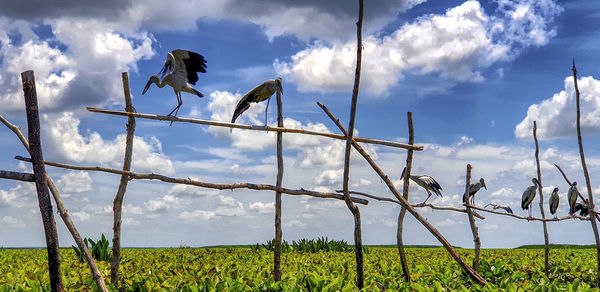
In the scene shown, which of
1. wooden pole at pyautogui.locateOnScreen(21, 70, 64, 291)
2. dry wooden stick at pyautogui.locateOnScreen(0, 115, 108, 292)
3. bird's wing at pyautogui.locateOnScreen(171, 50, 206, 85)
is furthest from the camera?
bird's wing at pyautogui.locateOnScreen(171, 50, 206, 85)

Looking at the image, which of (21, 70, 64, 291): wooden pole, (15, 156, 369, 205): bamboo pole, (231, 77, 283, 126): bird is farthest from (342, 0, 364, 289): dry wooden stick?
(21, 70, 64, 291): wooden pole

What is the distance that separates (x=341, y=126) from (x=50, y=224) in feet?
12.1

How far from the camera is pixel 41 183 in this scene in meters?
4.82

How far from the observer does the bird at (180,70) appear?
719 cm

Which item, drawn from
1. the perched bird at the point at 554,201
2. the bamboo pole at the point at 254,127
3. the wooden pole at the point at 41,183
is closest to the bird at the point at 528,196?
the perched bird at the point at 554,201

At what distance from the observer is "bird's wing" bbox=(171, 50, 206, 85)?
23.6ft

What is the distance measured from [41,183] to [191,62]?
3084 mm

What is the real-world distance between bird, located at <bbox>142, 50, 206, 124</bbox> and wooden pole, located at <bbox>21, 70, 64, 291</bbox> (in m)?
2.42

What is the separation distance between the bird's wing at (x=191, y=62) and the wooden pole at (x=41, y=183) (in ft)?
8.39

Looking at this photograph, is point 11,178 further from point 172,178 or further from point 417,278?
point 417,278

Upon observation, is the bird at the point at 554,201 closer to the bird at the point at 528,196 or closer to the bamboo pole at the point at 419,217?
the bird at the point at 528,196

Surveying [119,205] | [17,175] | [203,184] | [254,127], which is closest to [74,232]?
[17,175]

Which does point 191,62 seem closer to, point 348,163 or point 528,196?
point 348,163

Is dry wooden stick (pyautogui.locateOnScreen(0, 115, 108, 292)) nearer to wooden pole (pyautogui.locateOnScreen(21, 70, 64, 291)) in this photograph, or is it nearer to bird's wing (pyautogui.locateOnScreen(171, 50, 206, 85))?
wooden pole (pyautogui.locateOnScreen(21, 70, 64, 291))
